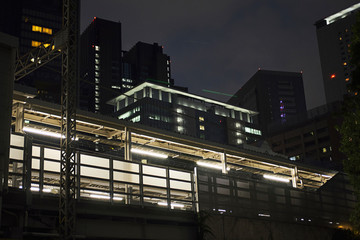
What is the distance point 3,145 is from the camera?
71.9 feet

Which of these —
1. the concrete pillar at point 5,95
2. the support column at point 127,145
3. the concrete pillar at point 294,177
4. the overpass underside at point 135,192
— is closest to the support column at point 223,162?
the overpass underside at point 135,192

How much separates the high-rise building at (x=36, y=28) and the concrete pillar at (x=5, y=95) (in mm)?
155711

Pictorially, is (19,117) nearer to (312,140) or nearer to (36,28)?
(312,140)

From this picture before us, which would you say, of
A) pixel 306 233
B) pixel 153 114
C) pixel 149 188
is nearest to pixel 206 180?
pixel 149 188

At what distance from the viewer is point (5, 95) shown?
2269 centimetres

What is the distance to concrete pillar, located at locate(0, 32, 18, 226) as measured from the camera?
2159cm

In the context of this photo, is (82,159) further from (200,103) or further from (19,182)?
(200,103)

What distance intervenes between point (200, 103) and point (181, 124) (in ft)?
39.9

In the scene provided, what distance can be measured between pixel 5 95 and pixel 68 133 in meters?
6.07

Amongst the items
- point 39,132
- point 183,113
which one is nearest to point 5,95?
point 39,132

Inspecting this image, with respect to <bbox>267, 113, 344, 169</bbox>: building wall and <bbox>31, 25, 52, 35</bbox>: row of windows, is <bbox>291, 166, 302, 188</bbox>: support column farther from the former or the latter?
<bbox>31, 25, 52, 35</bbox>: row of windows

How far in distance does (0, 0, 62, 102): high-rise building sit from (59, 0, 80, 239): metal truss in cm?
14871

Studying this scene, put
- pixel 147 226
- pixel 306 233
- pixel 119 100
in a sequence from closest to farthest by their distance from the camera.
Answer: pixel 147 226, pixel 306 233, pixel 119 100

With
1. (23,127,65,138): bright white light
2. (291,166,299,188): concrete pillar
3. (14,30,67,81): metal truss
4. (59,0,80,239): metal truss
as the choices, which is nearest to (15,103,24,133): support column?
(23,127,65,138): bright white light
